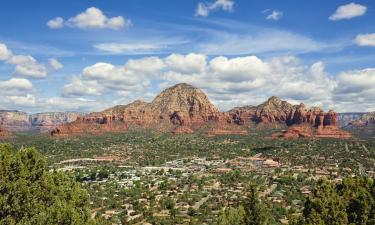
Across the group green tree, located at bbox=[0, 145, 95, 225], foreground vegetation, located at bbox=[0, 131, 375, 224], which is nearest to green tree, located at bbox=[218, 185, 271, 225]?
foreground vegetation, located at bbox=[0, 131, 375, 224]

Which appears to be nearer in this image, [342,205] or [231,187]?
[342,205]

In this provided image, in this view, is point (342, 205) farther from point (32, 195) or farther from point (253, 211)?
point (32, 195)

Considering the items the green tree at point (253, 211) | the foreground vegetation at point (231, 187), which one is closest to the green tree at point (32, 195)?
the foreground vegetation at point (231, 187)

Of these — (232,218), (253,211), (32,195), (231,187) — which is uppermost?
(32,195)

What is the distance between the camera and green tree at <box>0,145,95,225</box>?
96.7 ft

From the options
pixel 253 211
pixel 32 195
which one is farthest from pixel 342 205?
pixel 32 195

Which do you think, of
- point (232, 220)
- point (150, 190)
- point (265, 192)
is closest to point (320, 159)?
point (265, 192)

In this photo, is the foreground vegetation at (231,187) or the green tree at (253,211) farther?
the green tree at (253,211)

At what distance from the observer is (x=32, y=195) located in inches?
1204

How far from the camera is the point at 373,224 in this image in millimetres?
35281

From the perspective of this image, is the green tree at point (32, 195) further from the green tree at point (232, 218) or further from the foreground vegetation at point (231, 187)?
the green tree at point (232, 218)

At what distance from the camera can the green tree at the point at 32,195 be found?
29.5 m

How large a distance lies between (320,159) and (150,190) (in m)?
88.9

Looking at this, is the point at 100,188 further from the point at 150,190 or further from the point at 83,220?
the point at 83,220
